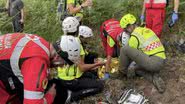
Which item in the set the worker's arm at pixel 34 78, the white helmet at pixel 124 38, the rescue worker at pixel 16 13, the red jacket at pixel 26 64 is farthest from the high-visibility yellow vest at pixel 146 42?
the rescue worker at pixel 16 13

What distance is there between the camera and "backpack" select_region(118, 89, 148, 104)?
5.52 metres

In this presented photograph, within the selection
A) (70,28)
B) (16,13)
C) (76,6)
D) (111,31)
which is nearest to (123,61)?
(111,31)

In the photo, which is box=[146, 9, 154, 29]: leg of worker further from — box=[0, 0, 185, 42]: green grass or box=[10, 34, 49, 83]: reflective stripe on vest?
box=[10, 34, 49, 83]: reflective stripe on vest

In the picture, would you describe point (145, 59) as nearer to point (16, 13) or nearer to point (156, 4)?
point (156, 4)

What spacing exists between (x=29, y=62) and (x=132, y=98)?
81.7 inches

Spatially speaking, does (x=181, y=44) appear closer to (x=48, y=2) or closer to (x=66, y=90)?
(x=66, y=90)

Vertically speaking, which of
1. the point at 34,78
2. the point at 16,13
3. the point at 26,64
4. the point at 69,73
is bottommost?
the point at 69,73

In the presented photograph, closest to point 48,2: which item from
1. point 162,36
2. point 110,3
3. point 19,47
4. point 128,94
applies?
point 110,3

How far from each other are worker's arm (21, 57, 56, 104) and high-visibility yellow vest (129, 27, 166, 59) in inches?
79.6

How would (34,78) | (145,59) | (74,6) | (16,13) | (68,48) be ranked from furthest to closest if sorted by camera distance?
(16,13) < (74,6) < (145,59) < (68,48) < (34,78)

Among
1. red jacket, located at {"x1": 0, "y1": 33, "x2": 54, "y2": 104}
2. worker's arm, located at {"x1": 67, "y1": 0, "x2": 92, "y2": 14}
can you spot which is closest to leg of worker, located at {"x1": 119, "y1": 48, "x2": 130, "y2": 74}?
worker's arm, located at {"x1": 67, "y1": 0, "x2": 92, "y2": 14}

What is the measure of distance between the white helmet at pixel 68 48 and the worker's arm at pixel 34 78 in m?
0.43

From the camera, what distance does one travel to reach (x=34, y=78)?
12.9 feet

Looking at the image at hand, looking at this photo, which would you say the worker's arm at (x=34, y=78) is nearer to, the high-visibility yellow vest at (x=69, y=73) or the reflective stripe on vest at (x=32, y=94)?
the reflective stripe on vest at (x=32, y=94)
